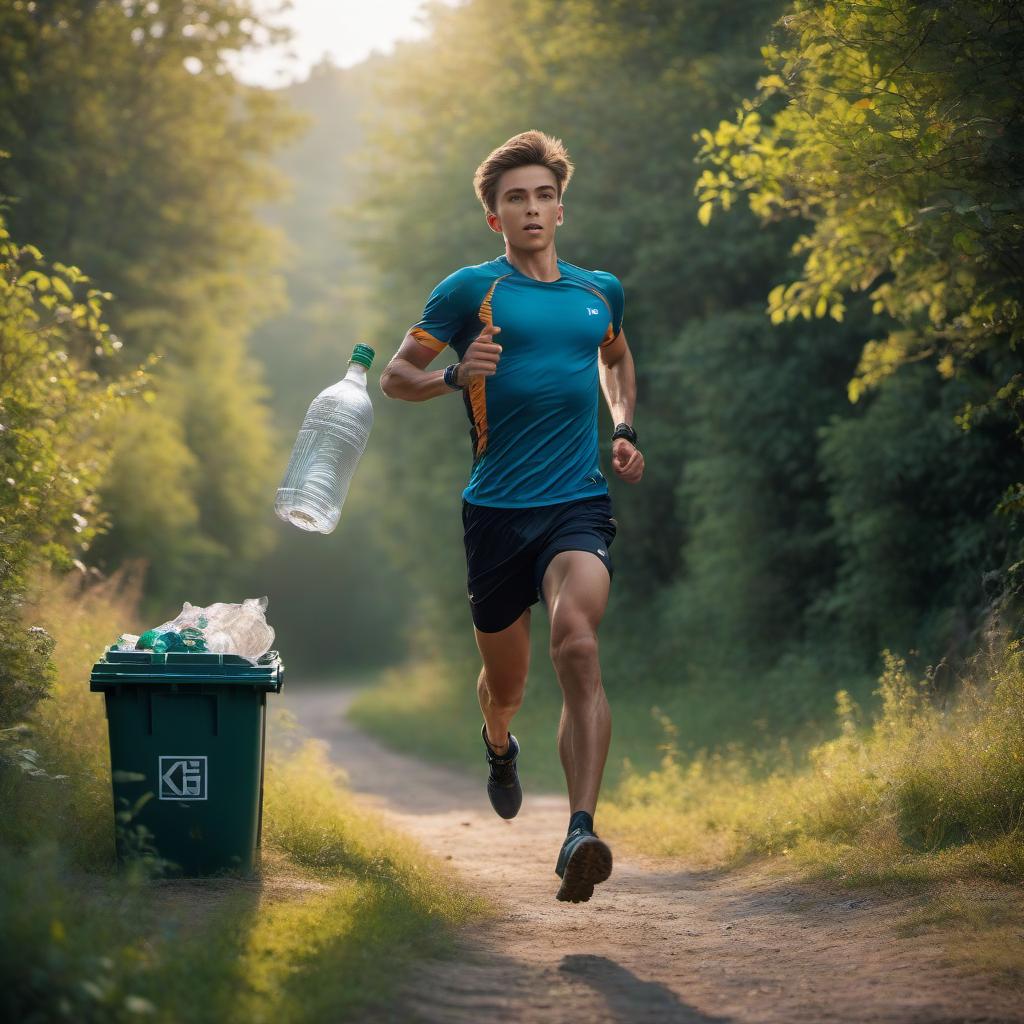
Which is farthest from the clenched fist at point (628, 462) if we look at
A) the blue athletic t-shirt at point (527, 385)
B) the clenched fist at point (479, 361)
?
the clenched fist at point (479, 361)

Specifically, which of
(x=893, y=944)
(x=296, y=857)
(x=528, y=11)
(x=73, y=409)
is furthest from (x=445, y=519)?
(x=893, y=944)

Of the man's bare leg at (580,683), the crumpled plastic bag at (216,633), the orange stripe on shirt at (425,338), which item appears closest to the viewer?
the man's bare leg at (580,683)

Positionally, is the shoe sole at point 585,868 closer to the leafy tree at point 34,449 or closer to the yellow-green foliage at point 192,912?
the yellow-green foliage at point 192,912

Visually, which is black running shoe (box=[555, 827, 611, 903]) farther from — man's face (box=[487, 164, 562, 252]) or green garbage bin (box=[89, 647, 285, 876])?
man's face (box=[487, 164, 562, 252])

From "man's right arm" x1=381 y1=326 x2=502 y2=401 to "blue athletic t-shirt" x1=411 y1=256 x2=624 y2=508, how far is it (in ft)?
0.25

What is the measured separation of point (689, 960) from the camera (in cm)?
503

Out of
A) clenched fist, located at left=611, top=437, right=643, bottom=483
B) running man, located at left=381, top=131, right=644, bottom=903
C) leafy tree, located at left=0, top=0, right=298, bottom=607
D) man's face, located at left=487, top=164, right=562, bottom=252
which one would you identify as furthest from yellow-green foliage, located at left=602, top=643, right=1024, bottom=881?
leafy tree, located at left=0, top=0, right=298, bottom=607

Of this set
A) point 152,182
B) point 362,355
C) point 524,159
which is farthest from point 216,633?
point 152,182

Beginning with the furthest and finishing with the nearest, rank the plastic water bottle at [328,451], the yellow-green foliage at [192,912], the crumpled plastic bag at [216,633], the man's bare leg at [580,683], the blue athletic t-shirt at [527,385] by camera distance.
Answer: the plastic water bottle at [328,451]
the crumpled plastic bag at [216,633]
the blue athletic t-shirt at [527,385]
the man's bare leg at [580,683]
the yellow-green foliage at [192,912]

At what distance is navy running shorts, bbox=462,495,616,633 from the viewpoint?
569 centimetres

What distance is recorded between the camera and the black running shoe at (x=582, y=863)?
4824 millimetres

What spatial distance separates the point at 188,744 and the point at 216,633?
664mm

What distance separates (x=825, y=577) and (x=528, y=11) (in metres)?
10.2

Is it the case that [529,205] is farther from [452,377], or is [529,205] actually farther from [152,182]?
[152,182]
